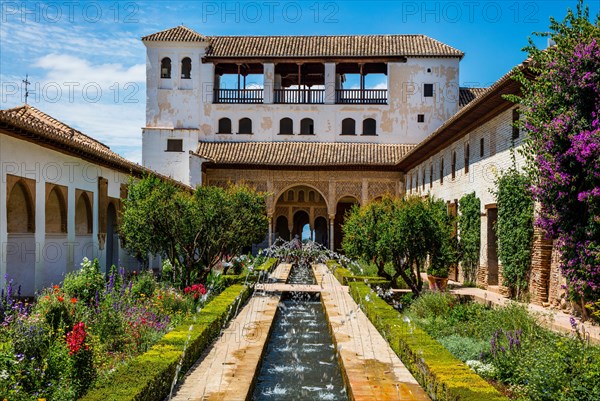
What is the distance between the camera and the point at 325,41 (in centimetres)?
3634

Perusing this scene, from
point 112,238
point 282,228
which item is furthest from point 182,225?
point 282,228

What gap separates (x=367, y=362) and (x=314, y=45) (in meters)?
29.2

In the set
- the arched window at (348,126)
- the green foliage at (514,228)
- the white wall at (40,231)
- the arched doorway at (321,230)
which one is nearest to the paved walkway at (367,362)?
the green foliage at (514,228)

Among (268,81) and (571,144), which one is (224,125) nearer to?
(268,81)

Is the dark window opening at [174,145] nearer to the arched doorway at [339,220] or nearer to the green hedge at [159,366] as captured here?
the arched doorway at [339,220]

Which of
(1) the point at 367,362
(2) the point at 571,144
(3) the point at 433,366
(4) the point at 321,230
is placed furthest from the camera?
(4) the point at 321,230

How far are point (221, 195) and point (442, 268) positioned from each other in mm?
6111

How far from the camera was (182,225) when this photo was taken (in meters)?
15.4

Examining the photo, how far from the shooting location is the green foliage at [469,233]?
18.4 m

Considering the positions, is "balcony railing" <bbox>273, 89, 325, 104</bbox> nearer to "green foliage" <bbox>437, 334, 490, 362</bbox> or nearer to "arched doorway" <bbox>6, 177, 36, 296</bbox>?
"arched doorway" <bbox>6, 177, 36, 296</bbox>

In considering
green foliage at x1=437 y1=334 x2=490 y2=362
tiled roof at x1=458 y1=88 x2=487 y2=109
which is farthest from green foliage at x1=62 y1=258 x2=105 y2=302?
tiled roof at x1=458 y1=88 x2=487 y2=109

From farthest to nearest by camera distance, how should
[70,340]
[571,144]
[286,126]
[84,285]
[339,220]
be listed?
1. [339,220]
2. [286,126]
3. [84,285]
4. [571,144]
5. [70,340]

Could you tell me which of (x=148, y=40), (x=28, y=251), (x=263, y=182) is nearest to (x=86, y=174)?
(x=28, y=251)

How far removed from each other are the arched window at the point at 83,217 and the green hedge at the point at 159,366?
7.49 meters
